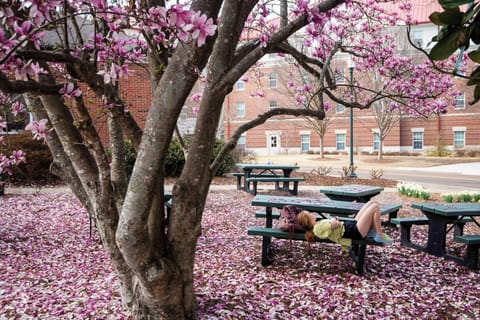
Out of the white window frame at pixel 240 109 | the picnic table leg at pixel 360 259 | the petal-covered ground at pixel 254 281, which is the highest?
the white window frame at pixel 240 109

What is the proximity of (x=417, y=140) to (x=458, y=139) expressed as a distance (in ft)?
10.3

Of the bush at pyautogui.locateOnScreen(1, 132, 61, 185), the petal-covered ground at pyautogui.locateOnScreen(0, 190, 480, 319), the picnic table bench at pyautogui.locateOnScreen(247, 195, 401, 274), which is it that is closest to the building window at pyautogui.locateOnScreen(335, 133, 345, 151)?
the bush at pyautogui.locateOnScreen(1, 132, 61, 185)

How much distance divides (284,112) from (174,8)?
1.88m

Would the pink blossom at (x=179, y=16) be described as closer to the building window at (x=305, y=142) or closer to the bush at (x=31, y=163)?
the bush at (x=31, y=163)

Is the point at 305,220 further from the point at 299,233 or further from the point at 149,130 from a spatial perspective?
the point at 149,130

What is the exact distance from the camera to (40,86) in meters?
2.35

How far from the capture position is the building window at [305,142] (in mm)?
35188

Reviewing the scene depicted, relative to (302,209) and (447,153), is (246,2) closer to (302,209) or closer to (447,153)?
(302,209)

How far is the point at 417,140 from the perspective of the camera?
32.5 meters

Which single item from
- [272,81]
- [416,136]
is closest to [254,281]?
[272,81]

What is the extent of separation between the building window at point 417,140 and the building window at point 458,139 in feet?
8.40

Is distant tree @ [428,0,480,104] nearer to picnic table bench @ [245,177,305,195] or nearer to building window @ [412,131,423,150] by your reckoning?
picnic table bench @ [245,177,305,195]

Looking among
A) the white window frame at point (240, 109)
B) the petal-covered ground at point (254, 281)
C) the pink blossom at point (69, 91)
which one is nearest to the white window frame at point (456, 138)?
the white window frame at point (240, 109)

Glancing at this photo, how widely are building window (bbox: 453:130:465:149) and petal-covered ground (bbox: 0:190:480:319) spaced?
1156 inches
